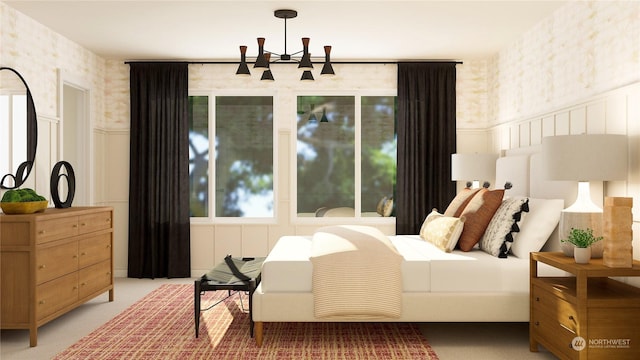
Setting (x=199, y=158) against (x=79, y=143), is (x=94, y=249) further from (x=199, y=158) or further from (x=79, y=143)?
(x=199, y=158)

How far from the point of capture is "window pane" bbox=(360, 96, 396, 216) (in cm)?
636

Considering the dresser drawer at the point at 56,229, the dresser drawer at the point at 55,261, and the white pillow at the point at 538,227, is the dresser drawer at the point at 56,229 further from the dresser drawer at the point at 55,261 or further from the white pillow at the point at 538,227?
the white pillow at the point at 538,227

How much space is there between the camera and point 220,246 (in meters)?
6.32

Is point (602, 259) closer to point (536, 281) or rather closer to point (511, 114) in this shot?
point (536, 281)

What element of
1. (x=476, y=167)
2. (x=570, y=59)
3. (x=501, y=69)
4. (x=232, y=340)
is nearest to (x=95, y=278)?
(x=232, y=340)

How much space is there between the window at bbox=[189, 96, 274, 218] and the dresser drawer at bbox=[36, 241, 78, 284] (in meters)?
2.23

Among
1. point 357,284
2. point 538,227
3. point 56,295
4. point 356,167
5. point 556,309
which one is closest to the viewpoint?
point 556,309

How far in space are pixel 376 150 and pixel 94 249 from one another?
335 centimetres

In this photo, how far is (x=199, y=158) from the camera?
6.39m

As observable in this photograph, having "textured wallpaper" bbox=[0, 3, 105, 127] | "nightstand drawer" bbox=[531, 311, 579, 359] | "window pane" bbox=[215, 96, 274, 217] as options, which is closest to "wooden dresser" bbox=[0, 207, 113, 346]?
"textured wallpaper" bbox=[0, 3, 105, 127]

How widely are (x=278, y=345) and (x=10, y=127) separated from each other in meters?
2.91

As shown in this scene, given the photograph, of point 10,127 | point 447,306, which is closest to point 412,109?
point 447,306

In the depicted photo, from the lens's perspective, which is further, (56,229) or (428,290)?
(56,229)

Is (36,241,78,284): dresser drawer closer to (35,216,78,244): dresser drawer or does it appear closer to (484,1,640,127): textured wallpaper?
(35,216,78,244): dresser drawer
